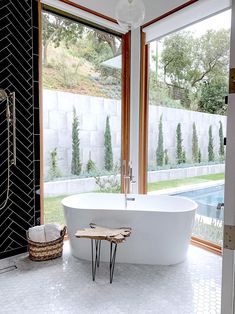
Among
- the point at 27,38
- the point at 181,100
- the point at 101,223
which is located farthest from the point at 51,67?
the point at 101,223

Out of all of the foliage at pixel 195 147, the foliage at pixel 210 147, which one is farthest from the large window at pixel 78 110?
the foliage at pixel 210 147

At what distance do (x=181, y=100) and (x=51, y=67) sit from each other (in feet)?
5.98

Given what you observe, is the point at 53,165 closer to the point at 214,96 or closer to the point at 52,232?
the point at 52,232

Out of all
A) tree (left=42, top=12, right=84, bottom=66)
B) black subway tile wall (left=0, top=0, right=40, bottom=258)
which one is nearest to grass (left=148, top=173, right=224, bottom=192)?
black subway tile wall (left=0, top=0, right=40, bottom=258)

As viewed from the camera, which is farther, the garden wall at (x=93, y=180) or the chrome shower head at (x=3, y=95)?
the garden wall at (x=93, y=180)

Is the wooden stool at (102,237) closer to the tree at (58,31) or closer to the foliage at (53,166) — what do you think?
the foliage at (53,166)

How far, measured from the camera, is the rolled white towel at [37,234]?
2.96m

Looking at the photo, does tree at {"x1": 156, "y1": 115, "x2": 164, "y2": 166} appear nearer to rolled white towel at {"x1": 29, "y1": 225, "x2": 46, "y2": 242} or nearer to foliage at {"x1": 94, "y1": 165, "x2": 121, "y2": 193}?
foliage at {"x1": 94, "y1": 165, "x2": 121, "y2": 193}

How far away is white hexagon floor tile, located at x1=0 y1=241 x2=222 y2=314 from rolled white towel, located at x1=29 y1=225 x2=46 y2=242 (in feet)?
0.84

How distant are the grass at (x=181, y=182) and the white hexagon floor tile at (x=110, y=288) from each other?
953mm

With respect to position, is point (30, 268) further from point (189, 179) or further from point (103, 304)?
point (189, 179)

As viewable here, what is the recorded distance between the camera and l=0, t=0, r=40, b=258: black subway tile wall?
2.92 metres

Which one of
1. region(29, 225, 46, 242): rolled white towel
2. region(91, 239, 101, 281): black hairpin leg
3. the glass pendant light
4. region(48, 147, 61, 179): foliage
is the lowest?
region(91, 239, 101, 281): black hairpin leg

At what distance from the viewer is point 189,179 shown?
11.6 feet
